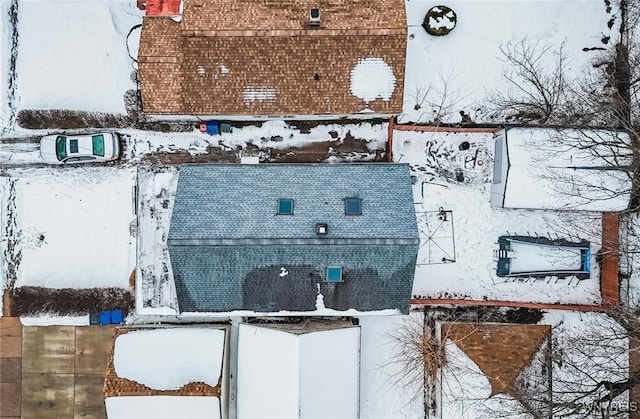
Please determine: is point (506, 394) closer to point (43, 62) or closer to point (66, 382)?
point (66, 382)

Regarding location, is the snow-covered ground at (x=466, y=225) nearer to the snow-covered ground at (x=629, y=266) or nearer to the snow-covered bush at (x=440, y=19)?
the snow-covered ground at (x=629, y=266)

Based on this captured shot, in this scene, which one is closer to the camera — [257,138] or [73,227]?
[257,138]

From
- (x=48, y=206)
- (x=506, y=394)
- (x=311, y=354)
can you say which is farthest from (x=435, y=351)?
(x=48, y=206)

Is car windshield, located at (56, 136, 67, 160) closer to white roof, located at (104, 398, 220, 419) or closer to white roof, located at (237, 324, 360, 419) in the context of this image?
white roof, located at (104, 398, 220, 419)

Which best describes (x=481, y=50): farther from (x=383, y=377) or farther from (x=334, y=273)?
(x=383, y=377)

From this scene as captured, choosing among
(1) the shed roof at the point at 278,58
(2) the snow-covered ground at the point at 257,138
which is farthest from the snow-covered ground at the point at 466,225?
(1) the shed roof at the point at 278,58

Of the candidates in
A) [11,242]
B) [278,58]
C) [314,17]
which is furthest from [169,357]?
[314,17]
